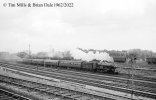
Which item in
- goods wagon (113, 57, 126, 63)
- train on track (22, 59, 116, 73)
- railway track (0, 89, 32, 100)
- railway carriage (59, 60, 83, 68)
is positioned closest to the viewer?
railway track (0, 89, 32, 100)

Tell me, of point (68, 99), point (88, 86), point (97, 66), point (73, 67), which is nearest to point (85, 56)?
point (73, 67)

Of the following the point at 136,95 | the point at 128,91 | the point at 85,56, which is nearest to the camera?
the point at 136,95

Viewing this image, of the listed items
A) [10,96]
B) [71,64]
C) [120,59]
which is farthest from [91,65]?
[10,96]

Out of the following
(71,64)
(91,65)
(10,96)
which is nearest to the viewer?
(10,96)

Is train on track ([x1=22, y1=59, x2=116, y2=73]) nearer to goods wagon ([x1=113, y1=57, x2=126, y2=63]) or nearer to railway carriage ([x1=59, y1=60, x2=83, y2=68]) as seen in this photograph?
railway carriage ([x1=59, y1=60, x2=83, y2=68])

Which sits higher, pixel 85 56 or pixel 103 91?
pixel 85 56

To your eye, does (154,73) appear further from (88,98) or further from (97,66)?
(88,98)

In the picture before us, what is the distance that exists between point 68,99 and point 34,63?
31977 mm

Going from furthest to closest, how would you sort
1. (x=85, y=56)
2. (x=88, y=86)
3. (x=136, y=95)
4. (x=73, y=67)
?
(x=85, y=56)
(x=73, y=67)
(x=88, y=86)
(x=136, y=95)

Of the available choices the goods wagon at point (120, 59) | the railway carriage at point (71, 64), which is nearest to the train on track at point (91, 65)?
the railway carriage at point (71, 64)

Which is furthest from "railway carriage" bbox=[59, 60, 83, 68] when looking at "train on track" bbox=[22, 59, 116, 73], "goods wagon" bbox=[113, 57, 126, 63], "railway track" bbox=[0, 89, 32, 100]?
"railway track" bbox=[0, 89, 32, 100]

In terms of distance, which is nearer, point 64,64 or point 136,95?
point 136,95

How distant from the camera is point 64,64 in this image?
35500 millimetres

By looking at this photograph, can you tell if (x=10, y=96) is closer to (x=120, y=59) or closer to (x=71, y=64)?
(x=71, y=64)
